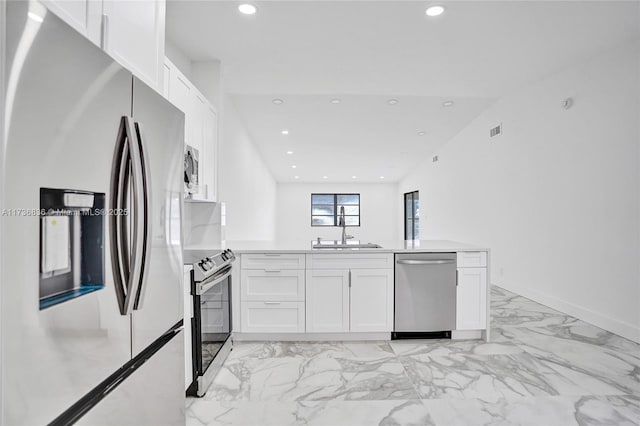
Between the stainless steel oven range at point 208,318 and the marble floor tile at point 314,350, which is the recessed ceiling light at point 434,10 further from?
the marble floor tile at point 314,350

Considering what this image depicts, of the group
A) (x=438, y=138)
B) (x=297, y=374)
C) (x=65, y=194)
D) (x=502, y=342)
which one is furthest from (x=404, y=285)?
(x=438, y=138)

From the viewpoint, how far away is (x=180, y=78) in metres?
2.38

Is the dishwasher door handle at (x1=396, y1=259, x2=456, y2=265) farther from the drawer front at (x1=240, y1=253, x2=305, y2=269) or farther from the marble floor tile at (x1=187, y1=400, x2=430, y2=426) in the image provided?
the marble floor tile at (x1=187, y1=400, x2=430, y2=426)

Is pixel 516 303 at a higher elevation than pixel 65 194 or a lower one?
lower

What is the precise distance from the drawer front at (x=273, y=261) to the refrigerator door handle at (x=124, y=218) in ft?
6.39

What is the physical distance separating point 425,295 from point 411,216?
864cm

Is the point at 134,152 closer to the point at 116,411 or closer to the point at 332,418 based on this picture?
the point at 116,411

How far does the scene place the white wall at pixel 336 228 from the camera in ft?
41.8

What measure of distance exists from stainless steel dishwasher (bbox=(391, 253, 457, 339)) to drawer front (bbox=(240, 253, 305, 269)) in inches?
34.7

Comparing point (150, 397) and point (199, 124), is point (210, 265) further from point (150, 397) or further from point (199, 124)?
point (199, 124)

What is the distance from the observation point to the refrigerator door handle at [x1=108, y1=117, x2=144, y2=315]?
3.53 feet

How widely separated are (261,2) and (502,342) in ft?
11.2

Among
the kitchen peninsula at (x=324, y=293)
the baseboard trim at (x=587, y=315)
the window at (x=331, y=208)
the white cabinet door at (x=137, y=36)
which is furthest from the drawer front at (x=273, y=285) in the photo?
the window at (x=331, y=208)

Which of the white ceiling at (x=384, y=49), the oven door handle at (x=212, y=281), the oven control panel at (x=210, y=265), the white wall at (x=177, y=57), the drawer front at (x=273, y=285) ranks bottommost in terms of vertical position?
the drawer front at (x=273, y=285)
